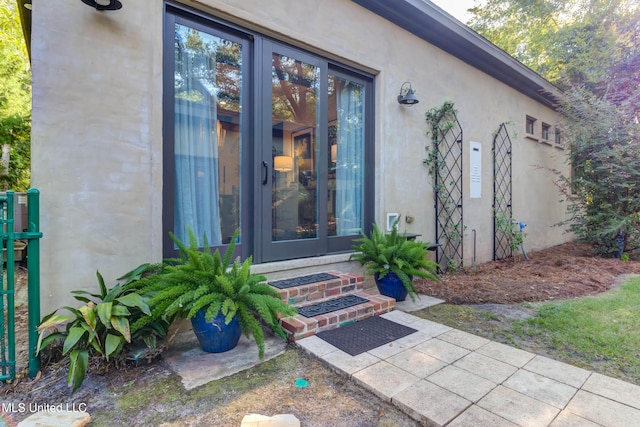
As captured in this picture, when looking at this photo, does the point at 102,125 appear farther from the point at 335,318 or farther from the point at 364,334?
the point at 364,334

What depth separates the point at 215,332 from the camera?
87.9 inches

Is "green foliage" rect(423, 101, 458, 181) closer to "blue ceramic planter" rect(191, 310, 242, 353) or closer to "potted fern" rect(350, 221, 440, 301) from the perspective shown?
"potted fern" rect(350, 221, 440, 301)

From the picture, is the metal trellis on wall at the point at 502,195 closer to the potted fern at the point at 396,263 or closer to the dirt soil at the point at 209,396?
the potted fern at the point at 396,263

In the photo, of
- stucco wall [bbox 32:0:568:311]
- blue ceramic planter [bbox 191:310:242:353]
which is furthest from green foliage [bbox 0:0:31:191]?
blue ceramic planter [bbox 191:310:242:353]

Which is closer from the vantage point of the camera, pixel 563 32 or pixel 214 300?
pixel 214 300

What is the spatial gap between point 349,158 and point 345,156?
0.23ft

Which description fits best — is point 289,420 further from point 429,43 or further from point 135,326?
point 429,43

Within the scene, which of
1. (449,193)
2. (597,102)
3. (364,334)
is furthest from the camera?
(597,102)

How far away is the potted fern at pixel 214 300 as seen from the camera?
2068 millimetres

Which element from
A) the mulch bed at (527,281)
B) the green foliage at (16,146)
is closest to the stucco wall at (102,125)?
the mulch bed at (527,281)

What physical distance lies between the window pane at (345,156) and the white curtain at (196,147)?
143cm

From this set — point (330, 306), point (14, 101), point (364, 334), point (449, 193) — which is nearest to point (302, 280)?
point (330, 306)

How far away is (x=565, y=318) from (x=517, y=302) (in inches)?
23.0

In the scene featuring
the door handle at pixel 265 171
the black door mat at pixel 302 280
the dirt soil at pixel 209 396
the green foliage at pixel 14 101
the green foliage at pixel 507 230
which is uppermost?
the green foliage at pixel 14 101
